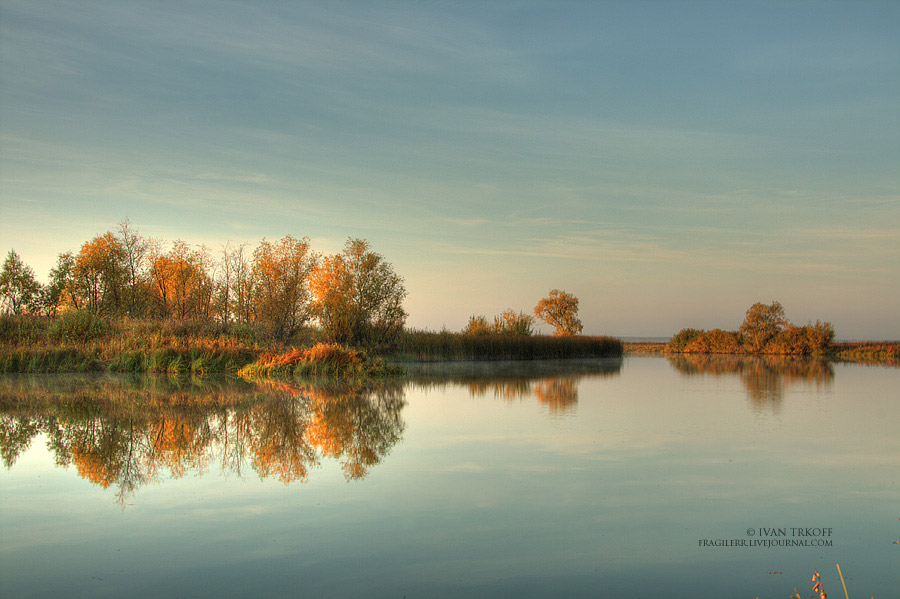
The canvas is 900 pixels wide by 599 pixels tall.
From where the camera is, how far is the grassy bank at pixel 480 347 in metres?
27.2

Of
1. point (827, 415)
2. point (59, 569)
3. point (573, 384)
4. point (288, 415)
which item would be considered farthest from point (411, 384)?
point (59, 569)

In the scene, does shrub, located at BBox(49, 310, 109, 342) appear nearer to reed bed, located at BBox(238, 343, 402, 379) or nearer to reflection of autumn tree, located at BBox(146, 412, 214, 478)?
reed bed, located at BBox(238, 343, 402, 379)

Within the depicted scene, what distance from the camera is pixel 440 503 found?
186 inches

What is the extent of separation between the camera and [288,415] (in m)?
9.13

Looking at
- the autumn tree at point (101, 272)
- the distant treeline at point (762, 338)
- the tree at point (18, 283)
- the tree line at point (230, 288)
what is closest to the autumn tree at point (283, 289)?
the tree line at point (230, 288)

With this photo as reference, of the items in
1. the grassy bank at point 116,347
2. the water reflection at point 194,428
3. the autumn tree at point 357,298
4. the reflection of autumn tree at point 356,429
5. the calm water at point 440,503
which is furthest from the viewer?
the autumn tree at point 357,298

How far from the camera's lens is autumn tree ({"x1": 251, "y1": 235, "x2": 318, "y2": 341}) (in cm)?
2570

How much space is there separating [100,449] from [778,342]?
44.1m

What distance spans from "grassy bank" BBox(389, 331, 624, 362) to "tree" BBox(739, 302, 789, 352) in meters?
14.4

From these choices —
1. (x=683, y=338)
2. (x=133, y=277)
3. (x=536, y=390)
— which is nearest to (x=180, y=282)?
(x=133, y=277)

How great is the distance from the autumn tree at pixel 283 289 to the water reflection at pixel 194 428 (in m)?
12.6

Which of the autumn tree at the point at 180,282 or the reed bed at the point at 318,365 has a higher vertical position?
the autumn tree at the point at 180,282

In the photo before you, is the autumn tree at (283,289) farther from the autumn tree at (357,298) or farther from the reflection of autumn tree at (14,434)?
the reflection of autumn tree at (14,434)

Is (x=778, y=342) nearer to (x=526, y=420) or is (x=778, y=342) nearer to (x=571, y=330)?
(x=571, y=330)
